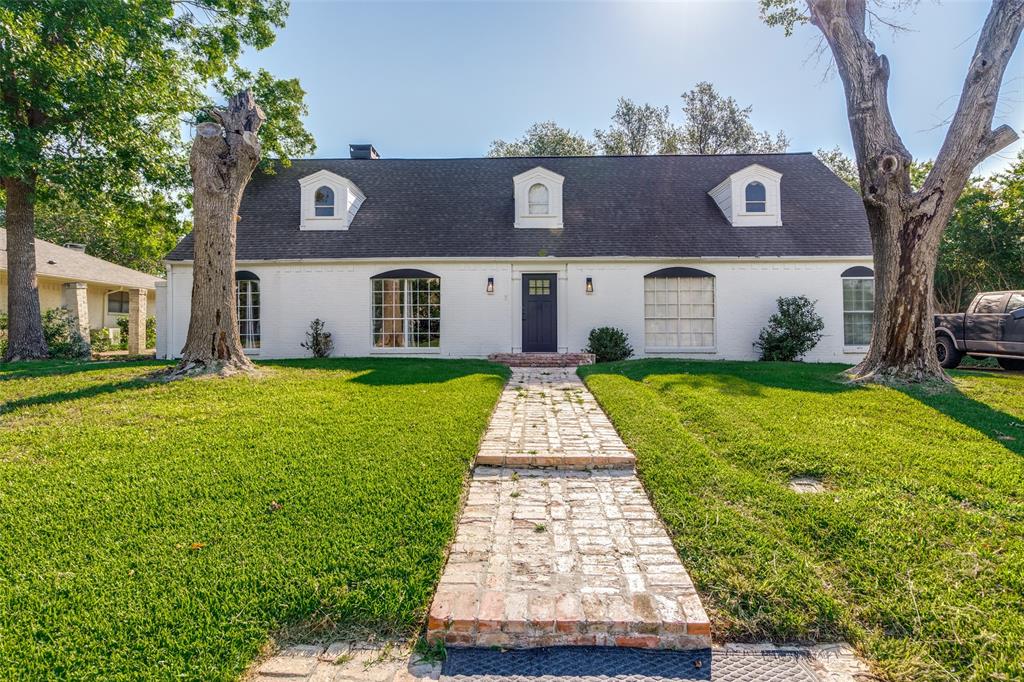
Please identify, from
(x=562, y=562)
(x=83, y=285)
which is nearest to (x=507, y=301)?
(x=562, y=562)

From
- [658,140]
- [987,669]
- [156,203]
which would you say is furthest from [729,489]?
[658,140]

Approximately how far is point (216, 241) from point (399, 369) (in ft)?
14.0

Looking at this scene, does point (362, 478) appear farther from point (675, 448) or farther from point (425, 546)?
point (675, 448)

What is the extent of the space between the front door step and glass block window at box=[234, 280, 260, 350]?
12.5m

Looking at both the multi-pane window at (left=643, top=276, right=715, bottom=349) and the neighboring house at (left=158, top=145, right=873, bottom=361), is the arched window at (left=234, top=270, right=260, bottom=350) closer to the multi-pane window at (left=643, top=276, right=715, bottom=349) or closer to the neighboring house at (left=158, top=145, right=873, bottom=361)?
the neighboring house at (left=158, top=145, right=873, bottom=361)

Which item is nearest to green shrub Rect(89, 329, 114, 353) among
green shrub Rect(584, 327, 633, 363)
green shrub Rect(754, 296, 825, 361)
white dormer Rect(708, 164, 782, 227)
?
green shrub Rect(584, 327, 633, 363)

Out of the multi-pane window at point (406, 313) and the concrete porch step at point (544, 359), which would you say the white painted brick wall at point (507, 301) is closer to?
the multi-pane window at point (406, 313)

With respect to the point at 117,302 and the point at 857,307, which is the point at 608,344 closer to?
the point at 857,307

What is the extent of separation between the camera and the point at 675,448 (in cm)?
505

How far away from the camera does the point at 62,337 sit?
1504 cm

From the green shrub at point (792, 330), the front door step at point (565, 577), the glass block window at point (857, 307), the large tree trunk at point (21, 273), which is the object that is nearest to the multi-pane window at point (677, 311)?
the green shrub at point (792, 330)

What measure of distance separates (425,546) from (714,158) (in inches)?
700

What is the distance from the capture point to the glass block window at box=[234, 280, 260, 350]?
46.3ft

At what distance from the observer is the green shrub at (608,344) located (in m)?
13.2
